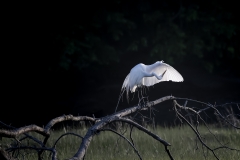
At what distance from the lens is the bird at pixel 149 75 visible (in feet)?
22.6

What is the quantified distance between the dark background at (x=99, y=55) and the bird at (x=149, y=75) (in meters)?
4.77

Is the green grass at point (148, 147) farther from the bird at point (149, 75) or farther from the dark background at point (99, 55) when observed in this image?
the dark background at point (99, 55)

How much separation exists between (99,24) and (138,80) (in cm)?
590

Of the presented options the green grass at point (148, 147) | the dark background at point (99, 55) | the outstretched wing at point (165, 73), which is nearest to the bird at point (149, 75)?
the outstretched wing at point (165, 73)

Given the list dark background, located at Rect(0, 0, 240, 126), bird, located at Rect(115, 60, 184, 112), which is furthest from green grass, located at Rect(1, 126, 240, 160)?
dark background, located at Rect(0, 0, 240, 126)

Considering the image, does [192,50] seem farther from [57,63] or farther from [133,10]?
[57,63]

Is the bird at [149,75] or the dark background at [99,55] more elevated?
the dark background at [99,55]

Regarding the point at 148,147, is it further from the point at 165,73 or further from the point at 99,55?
the point at 99,55

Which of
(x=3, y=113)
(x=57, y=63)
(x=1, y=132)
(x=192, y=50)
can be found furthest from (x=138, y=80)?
(x=3, y=113)

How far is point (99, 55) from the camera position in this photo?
1267 cm

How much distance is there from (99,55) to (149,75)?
602 centimetres

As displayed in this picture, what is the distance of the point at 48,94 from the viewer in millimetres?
14500

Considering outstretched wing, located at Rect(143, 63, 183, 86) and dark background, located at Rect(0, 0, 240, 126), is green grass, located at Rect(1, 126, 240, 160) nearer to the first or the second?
outstretched wing, located at Rect(143, 63, 183, 86)

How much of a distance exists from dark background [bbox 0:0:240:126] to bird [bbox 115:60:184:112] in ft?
15.7
